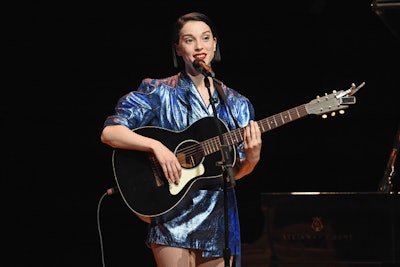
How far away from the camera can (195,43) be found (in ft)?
10.8

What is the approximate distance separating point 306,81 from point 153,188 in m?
2.52

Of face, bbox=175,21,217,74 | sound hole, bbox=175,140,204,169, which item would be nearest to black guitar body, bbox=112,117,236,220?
sound hole, bbox=175,140,204,169

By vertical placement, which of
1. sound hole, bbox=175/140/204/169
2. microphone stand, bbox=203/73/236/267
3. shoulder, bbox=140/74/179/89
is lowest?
microphone stand, bbox=203/73/236/267

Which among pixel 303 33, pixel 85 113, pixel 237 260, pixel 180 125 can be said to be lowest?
pixel 237 260

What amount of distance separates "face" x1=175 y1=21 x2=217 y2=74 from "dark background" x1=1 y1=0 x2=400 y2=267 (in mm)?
1474

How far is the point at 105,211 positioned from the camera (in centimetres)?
497

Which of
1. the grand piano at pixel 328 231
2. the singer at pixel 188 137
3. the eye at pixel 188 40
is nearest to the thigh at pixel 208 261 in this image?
the singer at pixel 188 137

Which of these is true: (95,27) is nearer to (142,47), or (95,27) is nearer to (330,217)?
(142,47)

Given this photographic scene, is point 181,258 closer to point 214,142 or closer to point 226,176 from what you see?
point 226,176

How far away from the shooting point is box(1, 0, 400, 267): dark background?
4887 millimetres

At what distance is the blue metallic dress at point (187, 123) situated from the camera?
3.06 meters

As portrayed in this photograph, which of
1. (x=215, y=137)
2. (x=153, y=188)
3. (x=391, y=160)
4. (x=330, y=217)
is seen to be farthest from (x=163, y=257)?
(x=391, y=160)

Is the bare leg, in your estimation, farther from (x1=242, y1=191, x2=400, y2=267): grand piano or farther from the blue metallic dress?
(x1=242, y1=191, x2=400, y2=267): grand piano

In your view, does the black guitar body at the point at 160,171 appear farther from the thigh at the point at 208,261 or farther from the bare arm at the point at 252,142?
the thigh at the point at 208,261
